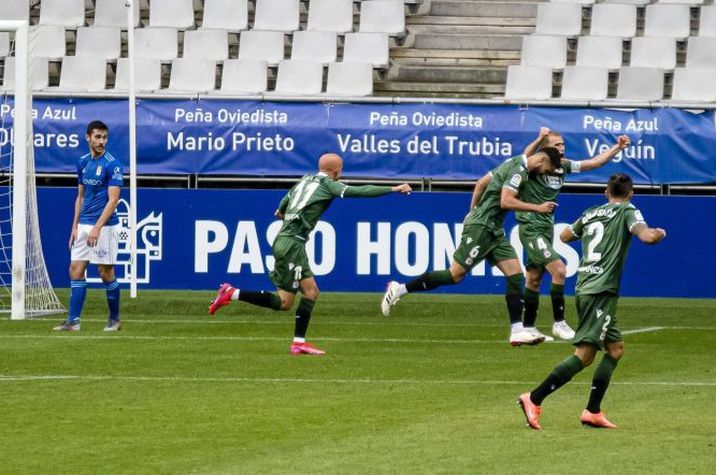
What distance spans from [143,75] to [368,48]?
11.4 ft

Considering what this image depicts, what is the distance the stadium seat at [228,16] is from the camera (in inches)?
1003

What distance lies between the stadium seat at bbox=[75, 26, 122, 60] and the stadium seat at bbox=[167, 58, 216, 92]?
1.22 m

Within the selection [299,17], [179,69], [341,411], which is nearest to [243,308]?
[179,69]

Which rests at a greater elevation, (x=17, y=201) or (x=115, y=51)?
(x=115, y=51)

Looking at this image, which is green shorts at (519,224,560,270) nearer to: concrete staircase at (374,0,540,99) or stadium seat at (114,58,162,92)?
concrete staircase at (374,0,540,99)

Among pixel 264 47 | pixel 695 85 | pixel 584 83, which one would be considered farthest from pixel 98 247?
pixel 695 85

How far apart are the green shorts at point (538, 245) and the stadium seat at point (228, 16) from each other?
996cm

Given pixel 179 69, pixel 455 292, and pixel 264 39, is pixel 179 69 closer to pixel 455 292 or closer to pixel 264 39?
pixel 264 39

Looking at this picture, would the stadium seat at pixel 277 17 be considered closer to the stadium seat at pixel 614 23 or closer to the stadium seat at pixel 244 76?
the stadium seat at pixel 244 76

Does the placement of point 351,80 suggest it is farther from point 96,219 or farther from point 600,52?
point 96,219

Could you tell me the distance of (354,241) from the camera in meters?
21.1

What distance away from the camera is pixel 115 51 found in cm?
2516

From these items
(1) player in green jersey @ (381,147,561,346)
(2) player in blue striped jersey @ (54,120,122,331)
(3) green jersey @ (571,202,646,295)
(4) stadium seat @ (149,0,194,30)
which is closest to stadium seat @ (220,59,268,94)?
(4) stadium seat @ (149,0,194,30)

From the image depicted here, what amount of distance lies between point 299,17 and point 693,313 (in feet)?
30.2
